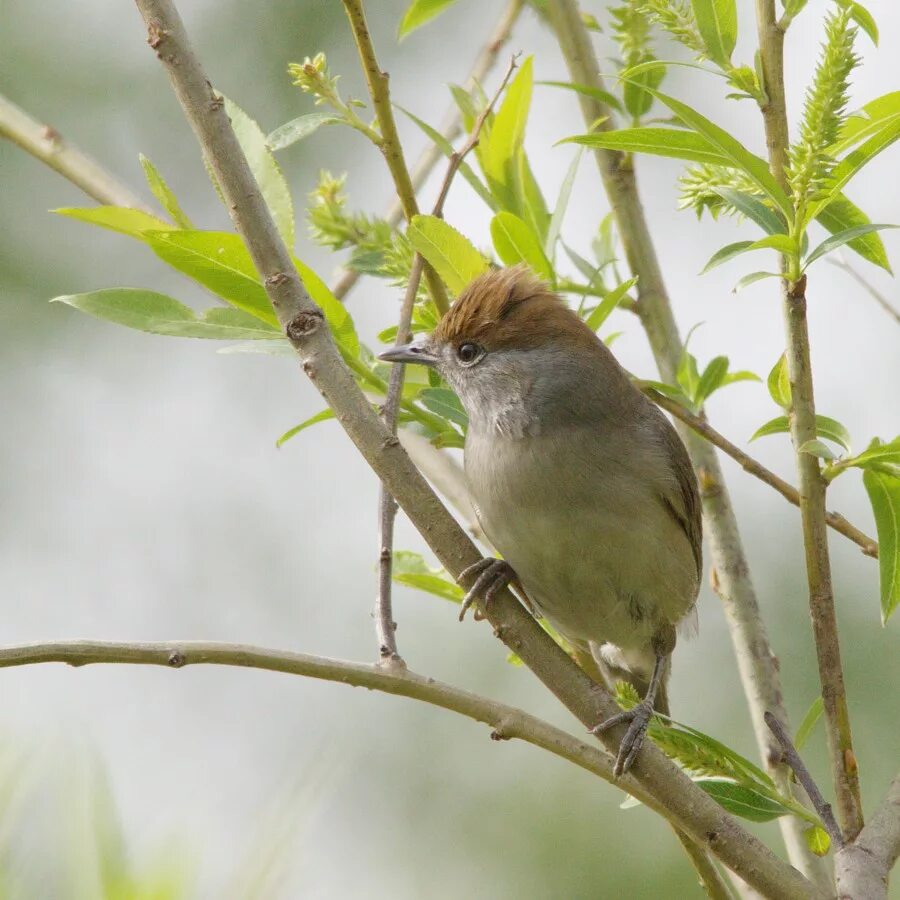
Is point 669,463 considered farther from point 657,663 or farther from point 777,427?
point 777,427

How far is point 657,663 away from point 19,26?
7335mm

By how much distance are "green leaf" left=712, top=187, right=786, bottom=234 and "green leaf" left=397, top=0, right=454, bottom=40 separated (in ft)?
4.38

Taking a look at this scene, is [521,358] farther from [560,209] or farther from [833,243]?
[833,243]

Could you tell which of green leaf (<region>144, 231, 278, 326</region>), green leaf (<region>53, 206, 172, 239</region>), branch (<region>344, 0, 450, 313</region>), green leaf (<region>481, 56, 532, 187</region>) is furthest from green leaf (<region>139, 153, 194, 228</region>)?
green leaf (<region>481, 56, 532, 187</region>)

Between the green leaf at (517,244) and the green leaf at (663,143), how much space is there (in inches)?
28.2

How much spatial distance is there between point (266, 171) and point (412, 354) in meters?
0.88

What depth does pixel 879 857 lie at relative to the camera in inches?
107

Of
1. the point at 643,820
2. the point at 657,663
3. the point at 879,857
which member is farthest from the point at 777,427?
the point at 643,820

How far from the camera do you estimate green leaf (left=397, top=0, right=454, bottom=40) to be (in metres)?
3.85

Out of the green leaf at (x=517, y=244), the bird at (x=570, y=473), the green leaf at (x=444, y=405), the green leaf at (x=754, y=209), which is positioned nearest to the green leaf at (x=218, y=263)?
the green leaf at (x=444, y=405)

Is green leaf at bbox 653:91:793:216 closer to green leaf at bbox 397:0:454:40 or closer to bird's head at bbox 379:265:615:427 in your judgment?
green leaf at bbox 397:0:454:40

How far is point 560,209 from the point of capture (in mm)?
3812

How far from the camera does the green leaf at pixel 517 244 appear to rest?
361cm

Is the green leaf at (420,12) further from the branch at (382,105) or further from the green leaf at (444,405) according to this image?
the green leaf at (444,405)
